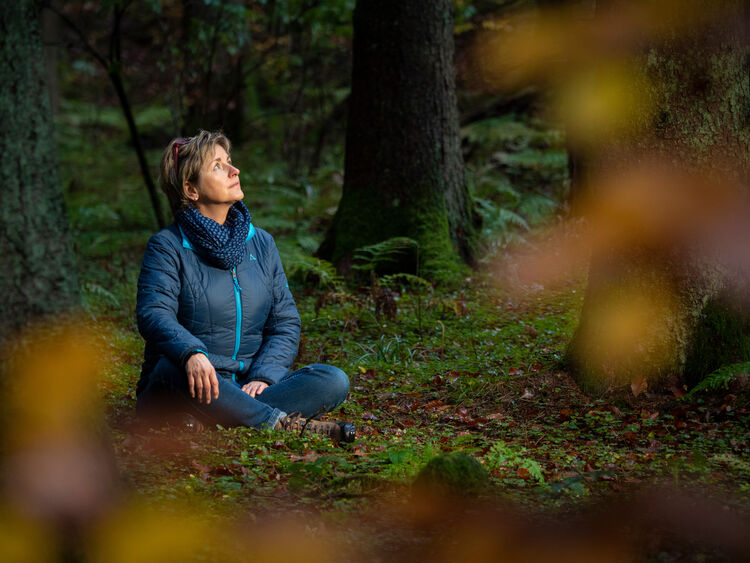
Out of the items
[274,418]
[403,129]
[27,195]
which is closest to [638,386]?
[274,418]

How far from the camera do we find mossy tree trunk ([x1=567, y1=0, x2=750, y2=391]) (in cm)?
400

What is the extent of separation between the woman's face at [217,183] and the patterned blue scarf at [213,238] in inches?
4.1

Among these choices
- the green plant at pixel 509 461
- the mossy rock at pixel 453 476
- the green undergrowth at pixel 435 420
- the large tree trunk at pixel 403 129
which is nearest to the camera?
the mossy rock at pixel 453 476

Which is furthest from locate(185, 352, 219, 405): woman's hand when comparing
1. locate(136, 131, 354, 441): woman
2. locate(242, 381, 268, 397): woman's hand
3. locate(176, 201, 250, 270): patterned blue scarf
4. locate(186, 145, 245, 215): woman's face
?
locate(186, 145, 245, 215): woman's face

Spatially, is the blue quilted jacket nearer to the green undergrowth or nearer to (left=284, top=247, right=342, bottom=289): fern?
the green undergrowth

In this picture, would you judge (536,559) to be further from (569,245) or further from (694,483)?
(569,245)

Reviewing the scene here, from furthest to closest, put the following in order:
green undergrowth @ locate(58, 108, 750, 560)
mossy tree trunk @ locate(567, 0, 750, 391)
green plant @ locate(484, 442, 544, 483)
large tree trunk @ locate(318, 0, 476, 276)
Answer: large tree trunk @ locate(318, 0, 476, 276) → mossy tree trunk @ locate(567, 0, 750, 391) → green plant @ locate(484, 442, 544, 483) → green undergrowth @ locate(58, 108, 750, 560)

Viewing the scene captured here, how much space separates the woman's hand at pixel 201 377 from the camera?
3.59 meters

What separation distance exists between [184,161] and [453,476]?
2.36 metres

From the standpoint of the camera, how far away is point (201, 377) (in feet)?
11.8

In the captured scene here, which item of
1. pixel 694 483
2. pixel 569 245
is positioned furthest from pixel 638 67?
pixel 569 245

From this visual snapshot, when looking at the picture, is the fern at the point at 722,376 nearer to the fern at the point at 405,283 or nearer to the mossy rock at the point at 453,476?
the mossy rock at the point at 453,476

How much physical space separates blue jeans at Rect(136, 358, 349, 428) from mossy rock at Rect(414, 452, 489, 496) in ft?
3.93

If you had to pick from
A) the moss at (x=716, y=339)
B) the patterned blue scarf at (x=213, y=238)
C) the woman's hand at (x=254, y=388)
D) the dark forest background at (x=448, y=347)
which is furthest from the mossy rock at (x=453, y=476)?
the moss at (x=716, y=339)
